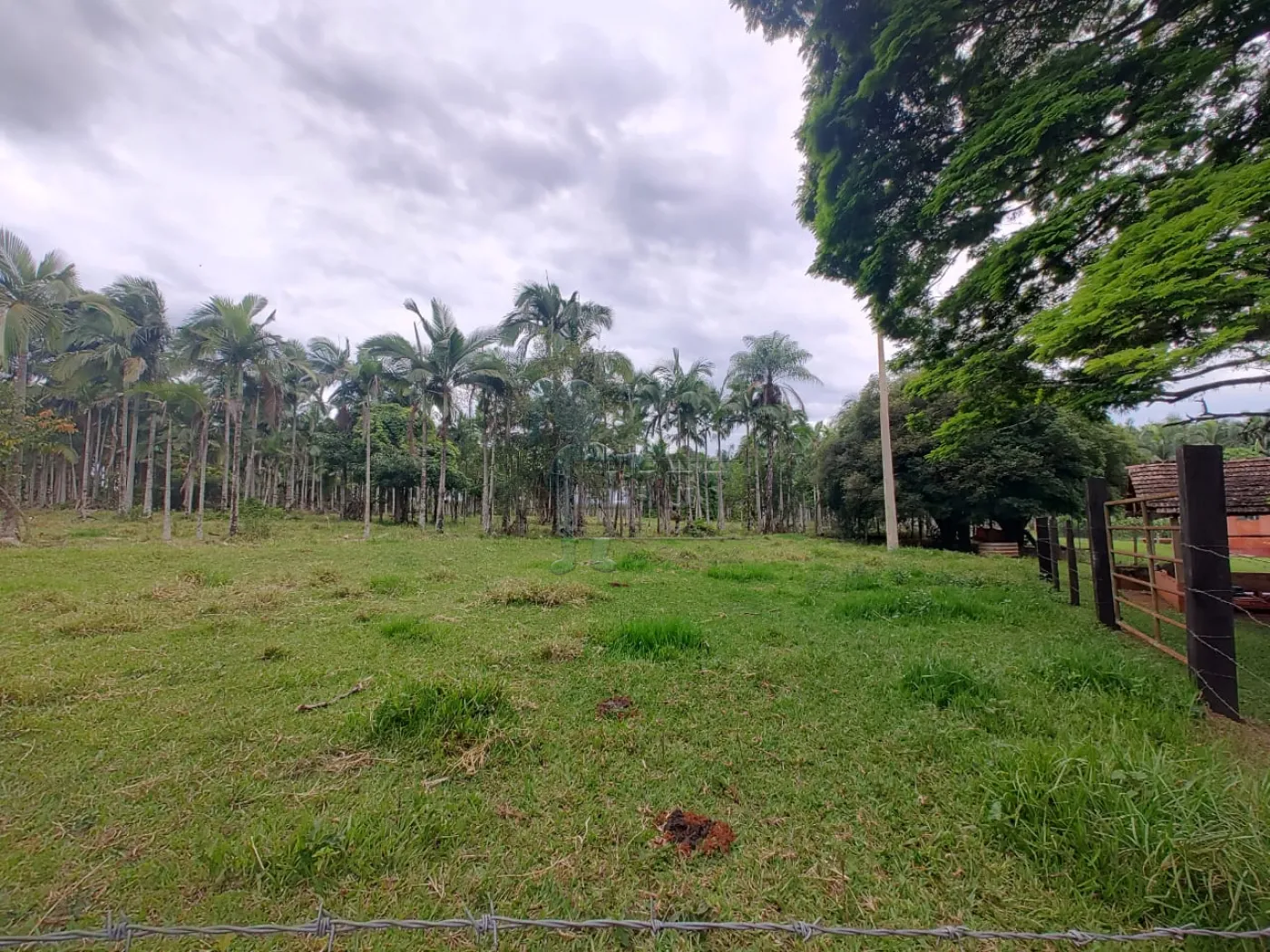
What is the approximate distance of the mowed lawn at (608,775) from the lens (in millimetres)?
1792

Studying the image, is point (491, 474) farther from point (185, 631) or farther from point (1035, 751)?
point (1035, 751)

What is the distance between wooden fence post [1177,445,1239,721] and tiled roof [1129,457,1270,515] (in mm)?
6817

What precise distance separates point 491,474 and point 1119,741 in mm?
22837

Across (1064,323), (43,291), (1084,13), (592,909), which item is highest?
(43,291)

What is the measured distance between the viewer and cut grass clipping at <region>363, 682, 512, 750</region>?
2.89 meters

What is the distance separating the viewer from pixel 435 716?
3014 mm

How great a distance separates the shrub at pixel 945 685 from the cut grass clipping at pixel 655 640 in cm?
175

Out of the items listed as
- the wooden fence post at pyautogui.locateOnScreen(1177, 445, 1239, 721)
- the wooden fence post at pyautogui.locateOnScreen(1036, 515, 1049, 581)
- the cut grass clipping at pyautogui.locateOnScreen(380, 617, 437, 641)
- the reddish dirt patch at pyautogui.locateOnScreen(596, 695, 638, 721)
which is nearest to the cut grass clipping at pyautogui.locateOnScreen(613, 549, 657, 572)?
the cut grass clipping at pyautogui.locateOnScreen(380, 617, 437, 641)

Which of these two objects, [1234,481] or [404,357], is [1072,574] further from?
[404,357]

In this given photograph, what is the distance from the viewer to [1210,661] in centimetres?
333

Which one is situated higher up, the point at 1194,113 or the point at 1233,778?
the point at 1194,113

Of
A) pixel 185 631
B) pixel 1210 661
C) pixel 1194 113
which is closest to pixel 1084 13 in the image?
pixel 1194 113

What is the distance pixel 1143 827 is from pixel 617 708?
2588 millimetres

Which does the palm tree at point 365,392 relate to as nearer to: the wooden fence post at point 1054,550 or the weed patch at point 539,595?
the weed patch at point 539,595
